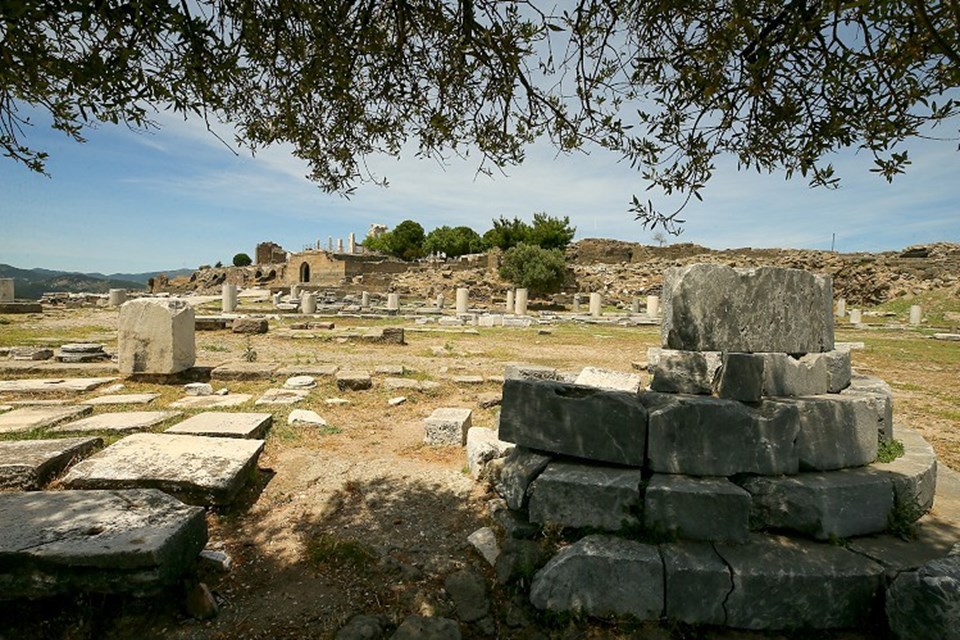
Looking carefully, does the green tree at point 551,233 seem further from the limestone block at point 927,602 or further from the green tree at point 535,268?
the limestone block at point 927,602

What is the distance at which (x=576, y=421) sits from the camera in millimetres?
3709

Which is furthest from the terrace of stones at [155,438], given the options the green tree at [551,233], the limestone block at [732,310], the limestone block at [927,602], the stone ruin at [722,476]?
the green tree at [551,233]

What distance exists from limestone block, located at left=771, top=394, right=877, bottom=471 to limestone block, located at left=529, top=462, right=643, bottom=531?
1283mm

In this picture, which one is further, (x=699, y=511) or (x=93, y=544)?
(x=699, y=511)

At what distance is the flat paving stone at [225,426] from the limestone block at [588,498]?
3.30 meters

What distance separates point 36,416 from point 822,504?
7862 millimetres

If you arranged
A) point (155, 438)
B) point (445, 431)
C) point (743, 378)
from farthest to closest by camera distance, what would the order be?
point (445, 431) → point (155, 438) → point (743, 378)

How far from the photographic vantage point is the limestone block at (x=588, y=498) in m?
3.34

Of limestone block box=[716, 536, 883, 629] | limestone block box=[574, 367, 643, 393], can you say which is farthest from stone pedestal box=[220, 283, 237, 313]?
limestone block box=[716, 536, 883, 629]

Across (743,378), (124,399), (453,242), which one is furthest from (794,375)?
(453,242)

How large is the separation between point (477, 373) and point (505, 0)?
7.72m

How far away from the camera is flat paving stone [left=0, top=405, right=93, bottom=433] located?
17.1 feet

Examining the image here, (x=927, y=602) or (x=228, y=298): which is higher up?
(x=228, y=298)

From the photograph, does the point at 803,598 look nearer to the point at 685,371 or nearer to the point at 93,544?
the point at 685,371
